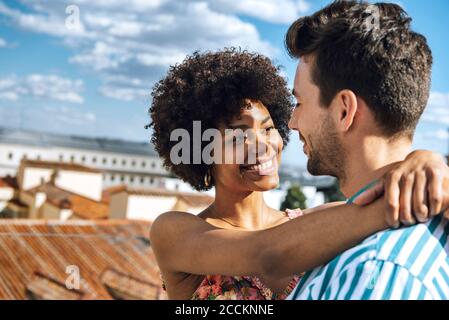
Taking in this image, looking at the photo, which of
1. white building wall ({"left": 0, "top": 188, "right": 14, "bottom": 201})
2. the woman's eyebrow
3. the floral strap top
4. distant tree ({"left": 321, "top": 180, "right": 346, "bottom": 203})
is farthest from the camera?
distant tree ({"left": 321, "top": 180, "right": 346, "bottom": 203})

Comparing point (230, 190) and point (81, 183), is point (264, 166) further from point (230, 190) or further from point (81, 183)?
point (81, 183)

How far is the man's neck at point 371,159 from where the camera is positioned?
1485mm

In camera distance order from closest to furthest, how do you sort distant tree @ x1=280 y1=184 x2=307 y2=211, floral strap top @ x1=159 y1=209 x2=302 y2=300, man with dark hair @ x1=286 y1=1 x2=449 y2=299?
1. man with dark hair @ x1=286 y1=1 x2=449 y2=299
2. floral strap top @ x1=159 y1=209 x2=302 y2=300
3. distant tree @ x1=280 y1=184 x2=307 y2=211

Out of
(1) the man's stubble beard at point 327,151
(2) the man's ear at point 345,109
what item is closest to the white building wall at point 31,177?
(1) the man's stubble beard at point 327,151

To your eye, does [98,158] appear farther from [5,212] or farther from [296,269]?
[296,269]

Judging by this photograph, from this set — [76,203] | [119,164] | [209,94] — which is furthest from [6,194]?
[119,164]

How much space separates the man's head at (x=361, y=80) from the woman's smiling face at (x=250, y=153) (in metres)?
0.58

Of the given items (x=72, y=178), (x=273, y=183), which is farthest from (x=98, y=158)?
(x=273, y=183)

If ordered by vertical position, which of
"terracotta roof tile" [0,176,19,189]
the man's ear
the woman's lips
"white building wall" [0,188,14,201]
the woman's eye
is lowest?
"white building wall" [0,188,14,201]

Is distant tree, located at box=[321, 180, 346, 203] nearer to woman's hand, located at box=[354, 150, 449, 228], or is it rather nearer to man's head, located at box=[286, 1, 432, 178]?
man's head, located at box=[286, 1, 432, 178]

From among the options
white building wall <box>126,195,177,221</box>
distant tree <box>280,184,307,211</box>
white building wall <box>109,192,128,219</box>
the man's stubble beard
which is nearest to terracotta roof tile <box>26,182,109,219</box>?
white building wall <box>109,192,128,219</box>

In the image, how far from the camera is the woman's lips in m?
2.17

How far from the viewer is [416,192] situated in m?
1.29

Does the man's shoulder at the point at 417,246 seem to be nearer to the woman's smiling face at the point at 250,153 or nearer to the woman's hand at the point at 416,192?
the woman's hand at the point at 416,192
